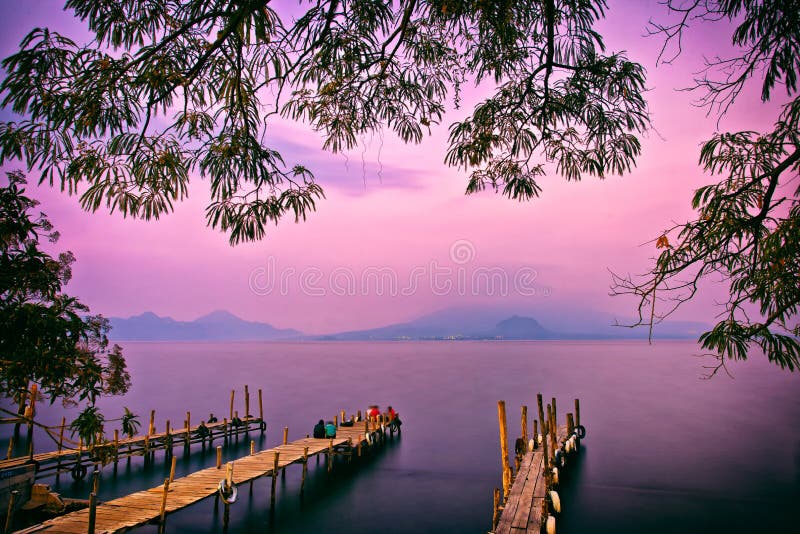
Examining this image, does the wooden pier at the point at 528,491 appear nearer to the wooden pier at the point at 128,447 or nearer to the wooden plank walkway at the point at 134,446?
Answer: the wooden pier at the point at 128,447

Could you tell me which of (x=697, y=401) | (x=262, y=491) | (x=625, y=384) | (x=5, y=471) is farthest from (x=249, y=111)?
(x=625, y=384)

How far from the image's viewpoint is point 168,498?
1304cm

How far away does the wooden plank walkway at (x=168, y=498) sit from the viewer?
1108cm

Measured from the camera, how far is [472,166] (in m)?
6.21

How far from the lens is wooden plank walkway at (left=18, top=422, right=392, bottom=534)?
11079 mm

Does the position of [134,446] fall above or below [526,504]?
below

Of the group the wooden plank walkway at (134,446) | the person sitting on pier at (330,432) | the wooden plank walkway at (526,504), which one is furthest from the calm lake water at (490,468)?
the wooden plank walkway at (526,504)

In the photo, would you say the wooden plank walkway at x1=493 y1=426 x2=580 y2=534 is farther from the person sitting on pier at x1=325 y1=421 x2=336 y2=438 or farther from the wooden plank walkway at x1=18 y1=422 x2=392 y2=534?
the person sitting on pier at x1=325 y1=421 x2=336 y2=438

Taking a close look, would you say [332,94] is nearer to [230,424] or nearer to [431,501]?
[431,501]

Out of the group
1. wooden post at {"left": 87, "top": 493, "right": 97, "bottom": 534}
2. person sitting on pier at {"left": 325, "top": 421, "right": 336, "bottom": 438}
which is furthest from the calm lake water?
wooden post at {"left": 87, "top": 493, "right": 97, "bottom": 534}

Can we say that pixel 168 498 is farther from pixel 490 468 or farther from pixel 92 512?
pixel 490 468

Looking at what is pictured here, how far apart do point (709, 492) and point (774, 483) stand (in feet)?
14.4

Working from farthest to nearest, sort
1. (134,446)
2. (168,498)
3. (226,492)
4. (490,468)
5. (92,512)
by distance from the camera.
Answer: (490,468)
(134,446)
(226,492)
(168,498)
(92,512)

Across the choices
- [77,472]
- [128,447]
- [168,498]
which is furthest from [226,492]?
[128,447]
